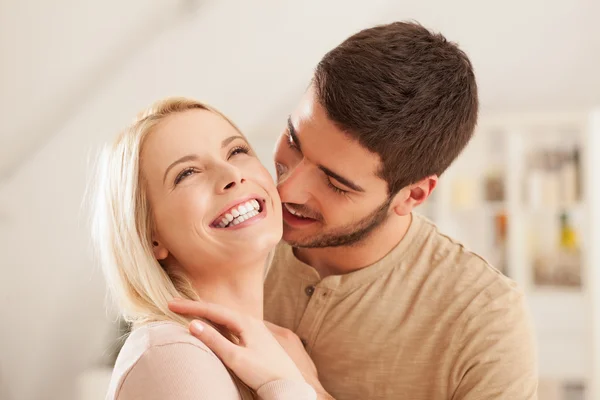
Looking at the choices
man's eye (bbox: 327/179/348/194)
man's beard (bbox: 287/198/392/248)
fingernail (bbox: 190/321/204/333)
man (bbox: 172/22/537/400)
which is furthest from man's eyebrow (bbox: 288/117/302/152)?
fingernail (bbox: 190/321/204/333)

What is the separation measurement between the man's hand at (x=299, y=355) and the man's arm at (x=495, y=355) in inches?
13.1

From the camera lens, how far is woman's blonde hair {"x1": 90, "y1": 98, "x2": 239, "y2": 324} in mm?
1593

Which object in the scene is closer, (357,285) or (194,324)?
(194,324)

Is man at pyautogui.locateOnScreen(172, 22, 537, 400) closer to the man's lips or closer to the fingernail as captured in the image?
the man's lips

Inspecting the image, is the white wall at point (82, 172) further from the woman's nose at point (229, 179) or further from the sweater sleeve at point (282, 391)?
the sweater sleeve at point (282, 391)

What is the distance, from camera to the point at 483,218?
605 cm

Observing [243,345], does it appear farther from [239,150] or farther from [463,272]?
[463,272]

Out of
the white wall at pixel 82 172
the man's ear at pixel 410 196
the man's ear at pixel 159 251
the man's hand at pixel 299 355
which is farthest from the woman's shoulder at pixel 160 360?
the white wall at pixel 82 172

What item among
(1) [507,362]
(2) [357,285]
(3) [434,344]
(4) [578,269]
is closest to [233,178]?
(2) [357,285]

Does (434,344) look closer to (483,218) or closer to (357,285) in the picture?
(357,285)

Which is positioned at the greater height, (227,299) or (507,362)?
(227,299)

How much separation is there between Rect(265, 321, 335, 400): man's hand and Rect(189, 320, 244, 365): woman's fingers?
38cm

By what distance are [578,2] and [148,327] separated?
17.0ft

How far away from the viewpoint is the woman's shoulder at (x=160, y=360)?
1314 mm
